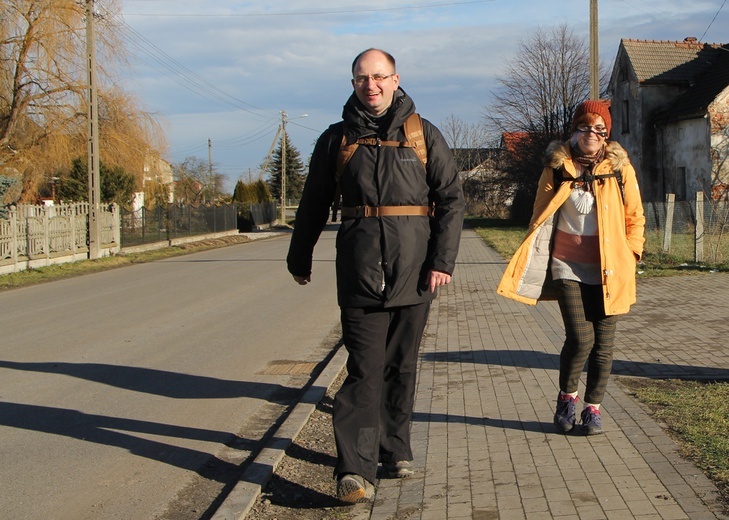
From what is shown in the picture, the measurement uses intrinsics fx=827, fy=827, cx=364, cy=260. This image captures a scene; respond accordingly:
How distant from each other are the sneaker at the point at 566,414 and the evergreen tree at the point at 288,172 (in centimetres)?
8103

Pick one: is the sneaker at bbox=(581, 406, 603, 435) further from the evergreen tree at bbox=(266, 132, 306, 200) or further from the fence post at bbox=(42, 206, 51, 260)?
the evergreen tree at bbox=(266, 132, 306, 200)

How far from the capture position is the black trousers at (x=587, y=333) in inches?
189

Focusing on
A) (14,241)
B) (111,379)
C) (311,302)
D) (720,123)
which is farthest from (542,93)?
(111,379)

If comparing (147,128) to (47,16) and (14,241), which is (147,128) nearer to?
(47,16)

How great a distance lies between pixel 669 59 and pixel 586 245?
35.7m

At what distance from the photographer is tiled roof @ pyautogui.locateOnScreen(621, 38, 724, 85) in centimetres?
3600

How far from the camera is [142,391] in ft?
23.4

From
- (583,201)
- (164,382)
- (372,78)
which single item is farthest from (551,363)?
(372,78)

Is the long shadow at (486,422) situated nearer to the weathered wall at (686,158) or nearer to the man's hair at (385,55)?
the man's hair at (385,55)

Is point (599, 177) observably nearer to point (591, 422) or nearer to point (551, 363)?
point (591, 422)

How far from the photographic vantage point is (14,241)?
20906 millimetres

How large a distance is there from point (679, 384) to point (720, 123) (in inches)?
1123

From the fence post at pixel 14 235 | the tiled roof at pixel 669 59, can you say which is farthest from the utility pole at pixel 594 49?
the tiled roof at pixel 669 59

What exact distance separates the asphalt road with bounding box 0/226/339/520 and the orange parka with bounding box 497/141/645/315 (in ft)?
7.01
